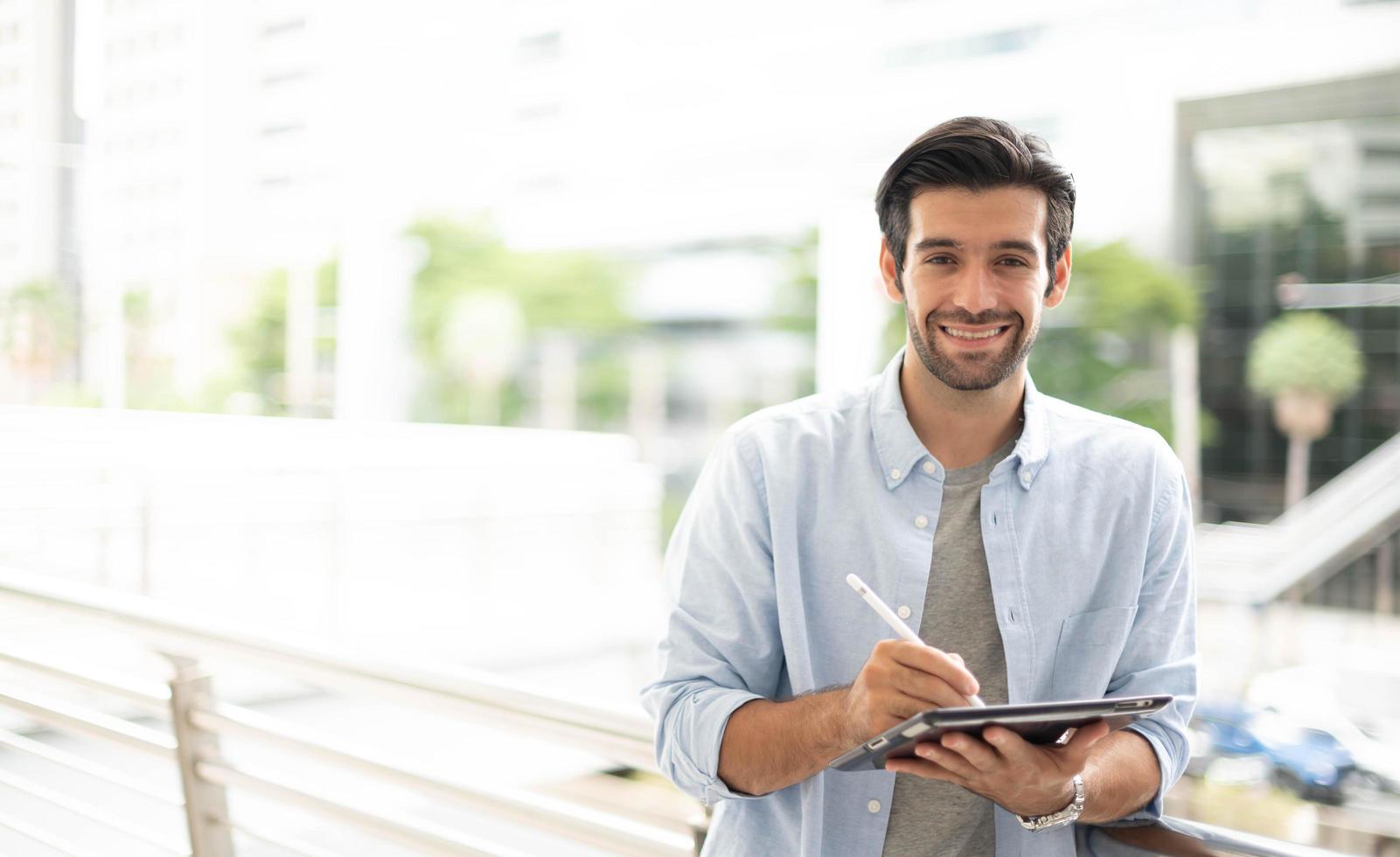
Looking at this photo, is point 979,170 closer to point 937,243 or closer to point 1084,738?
point 937,243

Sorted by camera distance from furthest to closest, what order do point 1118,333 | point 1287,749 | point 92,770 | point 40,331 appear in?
point 1118,333 < point 1287,749 < point 40,331 < point 92,770

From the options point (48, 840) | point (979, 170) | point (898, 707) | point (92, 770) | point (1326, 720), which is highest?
point (979, 170)

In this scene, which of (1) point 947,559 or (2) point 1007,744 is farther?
(1) point 947,559

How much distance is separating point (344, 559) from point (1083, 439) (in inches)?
186

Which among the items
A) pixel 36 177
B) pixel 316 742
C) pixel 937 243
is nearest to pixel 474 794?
pixel 316 742

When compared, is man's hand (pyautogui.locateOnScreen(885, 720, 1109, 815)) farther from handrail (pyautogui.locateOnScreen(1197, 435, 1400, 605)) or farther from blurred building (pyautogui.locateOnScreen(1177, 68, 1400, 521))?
blurred building (pyautogui.locateOnScreen(1177, 68, 1400, 521))

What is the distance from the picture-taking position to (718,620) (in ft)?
3.43

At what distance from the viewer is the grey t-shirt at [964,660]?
3.40 feet

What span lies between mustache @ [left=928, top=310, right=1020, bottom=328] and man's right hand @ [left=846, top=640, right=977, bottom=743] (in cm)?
31

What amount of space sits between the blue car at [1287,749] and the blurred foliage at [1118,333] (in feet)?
12.9

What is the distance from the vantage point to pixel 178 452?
5520mm

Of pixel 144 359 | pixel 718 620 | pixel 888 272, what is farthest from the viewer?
pixel 144 359

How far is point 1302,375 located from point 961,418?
12.1 m

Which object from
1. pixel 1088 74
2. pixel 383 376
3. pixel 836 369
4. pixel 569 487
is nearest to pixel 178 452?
pixel 569 487
